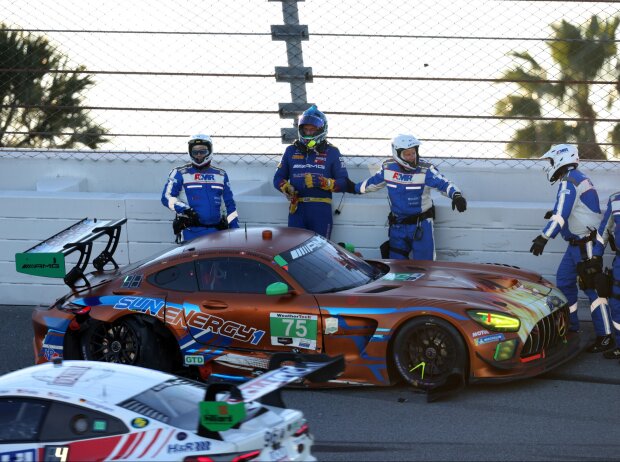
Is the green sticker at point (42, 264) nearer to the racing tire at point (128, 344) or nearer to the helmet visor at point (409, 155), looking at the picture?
the racing tire at point (128, 344)

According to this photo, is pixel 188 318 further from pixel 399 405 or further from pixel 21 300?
pixel 21 300

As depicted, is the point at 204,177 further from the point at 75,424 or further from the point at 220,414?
the point at 220,414

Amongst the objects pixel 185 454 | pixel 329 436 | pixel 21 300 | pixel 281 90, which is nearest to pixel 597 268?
pixel 329 436

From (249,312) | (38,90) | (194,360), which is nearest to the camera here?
(249,312)

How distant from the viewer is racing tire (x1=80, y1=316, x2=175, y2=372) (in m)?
8.92

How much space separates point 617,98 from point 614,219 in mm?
2330

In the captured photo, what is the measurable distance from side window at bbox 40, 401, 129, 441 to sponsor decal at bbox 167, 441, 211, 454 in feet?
1.09

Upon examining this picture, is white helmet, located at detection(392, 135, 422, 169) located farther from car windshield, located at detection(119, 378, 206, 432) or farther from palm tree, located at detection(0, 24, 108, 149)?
car windshield, located at detection(119, 378, 206, 432)

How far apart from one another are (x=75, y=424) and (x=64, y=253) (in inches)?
137

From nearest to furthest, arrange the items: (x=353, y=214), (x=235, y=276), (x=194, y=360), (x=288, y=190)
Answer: (x=194, y=360) → (x=235, y=276) → (x=288, y=190) → (x=353, y=214)

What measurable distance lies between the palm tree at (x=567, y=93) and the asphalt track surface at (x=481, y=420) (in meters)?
3.14

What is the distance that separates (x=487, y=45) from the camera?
1151 cm

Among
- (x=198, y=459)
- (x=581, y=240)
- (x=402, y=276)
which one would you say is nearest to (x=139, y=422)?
(x=198, y=459)

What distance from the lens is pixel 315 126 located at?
11336 mm
